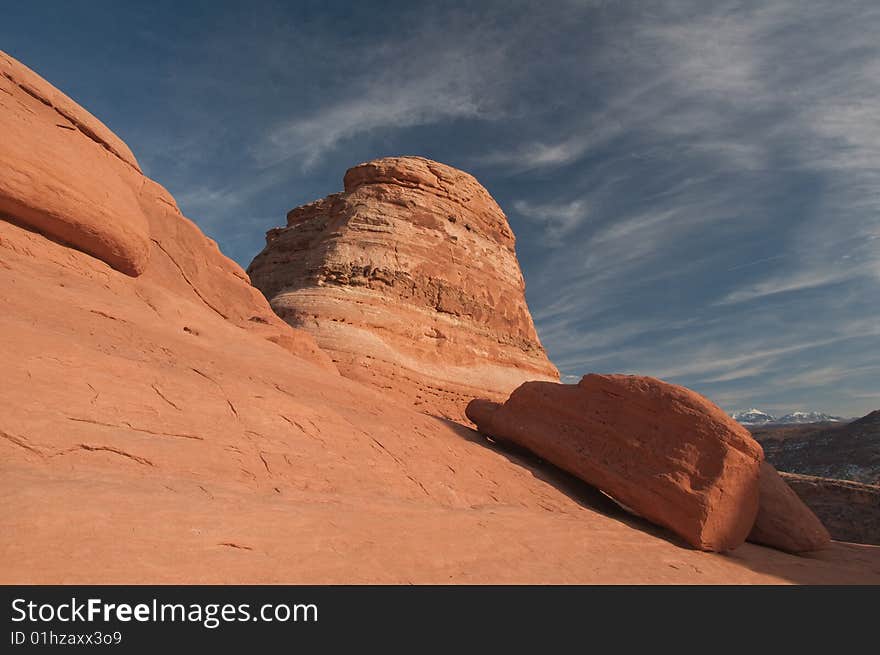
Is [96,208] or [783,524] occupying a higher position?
[96,208]

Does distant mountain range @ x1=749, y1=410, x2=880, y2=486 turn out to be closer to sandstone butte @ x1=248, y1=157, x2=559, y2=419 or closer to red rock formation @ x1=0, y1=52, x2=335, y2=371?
sandstone butte @ x1=248, y1=157, x2=559, y2=419

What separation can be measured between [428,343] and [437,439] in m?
10.1

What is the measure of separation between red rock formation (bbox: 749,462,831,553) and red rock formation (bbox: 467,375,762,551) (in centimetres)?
124

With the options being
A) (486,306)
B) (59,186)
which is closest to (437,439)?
(59,186)

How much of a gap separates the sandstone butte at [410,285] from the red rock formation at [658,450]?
256 inches

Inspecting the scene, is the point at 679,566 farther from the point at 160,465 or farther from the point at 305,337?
the point at 305,337

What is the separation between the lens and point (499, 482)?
7.72m

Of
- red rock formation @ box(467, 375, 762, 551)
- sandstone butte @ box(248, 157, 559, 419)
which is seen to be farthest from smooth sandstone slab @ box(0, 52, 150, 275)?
red rock formation @ box(467, 375, 762, 551)

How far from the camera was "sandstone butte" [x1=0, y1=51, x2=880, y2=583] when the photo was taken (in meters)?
3.08

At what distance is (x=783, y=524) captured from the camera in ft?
29.8

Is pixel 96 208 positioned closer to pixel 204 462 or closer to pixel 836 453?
pixel 204 462

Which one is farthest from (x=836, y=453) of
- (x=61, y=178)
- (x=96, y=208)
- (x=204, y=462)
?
(x=61, y=178)

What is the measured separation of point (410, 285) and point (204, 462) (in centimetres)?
1433

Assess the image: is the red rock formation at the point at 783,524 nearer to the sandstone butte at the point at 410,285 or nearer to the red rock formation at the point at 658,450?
the red rock formation at the point at 658,450
